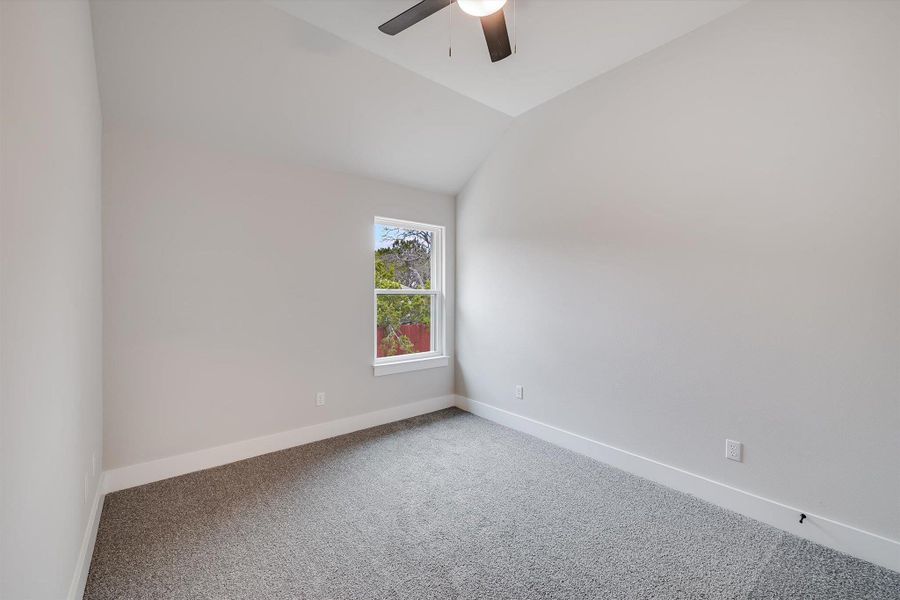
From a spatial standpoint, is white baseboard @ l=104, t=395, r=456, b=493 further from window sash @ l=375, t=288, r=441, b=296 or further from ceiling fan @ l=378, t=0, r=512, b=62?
ceiling fan @ l=378, t=0, r=512, b=62

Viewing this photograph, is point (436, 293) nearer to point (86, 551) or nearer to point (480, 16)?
point (480, 16)

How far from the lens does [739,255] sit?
7.70 ft

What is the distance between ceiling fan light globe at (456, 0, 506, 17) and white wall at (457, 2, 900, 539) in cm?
143

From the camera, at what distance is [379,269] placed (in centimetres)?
388

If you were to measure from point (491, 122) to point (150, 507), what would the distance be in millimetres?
3648

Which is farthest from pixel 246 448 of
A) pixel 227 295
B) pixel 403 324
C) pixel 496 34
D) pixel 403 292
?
pixel 496 34

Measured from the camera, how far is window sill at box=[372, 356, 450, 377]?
3782 millimetres

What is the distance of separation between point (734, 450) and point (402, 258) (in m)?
2.99

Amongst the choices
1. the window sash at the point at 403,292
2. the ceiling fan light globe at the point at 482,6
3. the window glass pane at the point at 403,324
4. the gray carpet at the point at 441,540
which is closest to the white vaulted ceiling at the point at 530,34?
the ceiling fan light globe at the point at 482,6

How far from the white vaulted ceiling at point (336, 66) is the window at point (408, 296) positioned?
33.9 inches

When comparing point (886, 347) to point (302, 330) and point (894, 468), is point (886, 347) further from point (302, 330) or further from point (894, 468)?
point (302, 330)

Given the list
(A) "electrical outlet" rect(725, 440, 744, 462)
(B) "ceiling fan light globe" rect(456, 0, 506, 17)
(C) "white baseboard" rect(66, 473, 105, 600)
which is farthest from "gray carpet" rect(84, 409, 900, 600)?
(B) "ceiling fan light globe" rect(456, 0, 506, 17)

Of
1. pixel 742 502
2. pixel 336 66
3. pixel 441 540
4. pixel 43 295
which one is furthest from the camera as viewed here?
pixel 336 66

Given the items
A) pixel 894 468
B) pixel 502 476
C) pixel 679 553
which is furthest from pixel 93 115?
pixel 894 468
